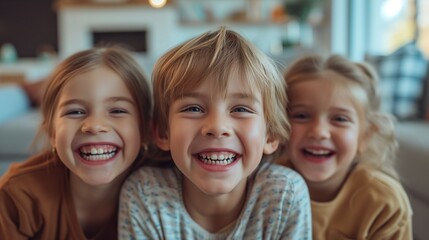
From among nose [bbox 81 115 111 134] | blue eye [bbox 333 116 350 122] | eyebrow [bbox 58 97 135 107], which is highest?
eyebrow [bbox 58 97 135 107]

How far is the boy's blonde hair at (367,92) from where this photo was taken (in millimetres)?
1117

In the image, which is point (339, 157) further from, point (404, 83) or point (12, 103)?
point (12, 103)

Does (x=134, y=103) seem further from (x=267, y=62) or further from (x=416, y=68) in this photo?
(x=416, y=68)

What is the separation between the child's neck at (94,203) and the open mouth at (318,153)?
44cm

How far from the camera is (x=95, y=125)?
3.07 feet

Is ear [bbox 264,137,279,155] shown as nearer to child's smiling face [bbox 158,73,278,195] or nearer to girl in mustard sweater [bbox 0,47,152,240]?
child's smiling face [bbox 158,73,278,195]

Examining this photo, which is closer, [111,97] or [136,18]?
[111,97]

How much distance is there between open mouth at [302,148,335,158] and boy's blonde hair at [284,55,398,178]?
0.14 metres

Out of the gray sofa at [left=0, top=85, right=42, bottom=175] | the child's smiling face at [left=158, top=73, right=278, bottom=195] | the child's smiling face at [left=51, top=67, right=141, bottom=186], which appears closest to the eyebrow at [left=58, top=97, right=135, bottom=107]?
the child's smiling face at [left=51, top=67, right=141, bottom=186]

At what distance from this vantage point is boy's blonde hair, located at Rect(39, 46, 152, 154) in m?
1.01

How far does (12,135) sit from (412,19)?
289 cm

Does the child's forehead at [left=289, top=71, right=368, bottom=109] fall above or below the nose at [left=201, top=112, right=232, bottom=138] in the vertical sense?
above

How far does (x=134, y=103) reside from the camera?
1.02 metres

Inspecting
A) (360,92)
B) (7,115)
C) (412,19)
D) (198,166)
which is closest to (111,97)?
(198,166)
